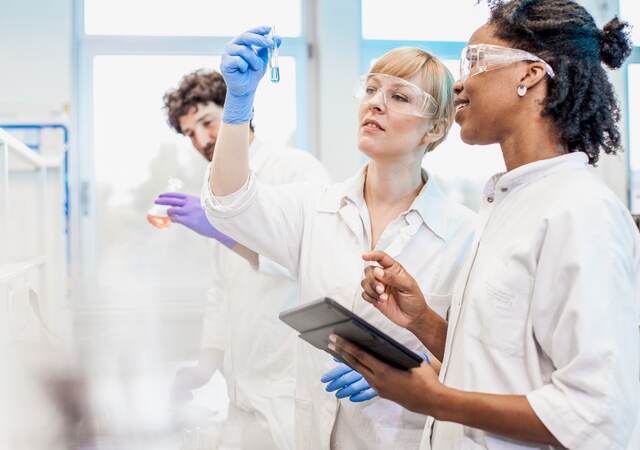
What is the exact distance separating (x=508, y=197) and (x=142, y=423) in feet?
6.65

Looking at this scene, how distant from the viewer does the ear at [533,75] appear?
94 centimetres

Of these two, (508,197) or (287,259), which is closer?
(508,197)

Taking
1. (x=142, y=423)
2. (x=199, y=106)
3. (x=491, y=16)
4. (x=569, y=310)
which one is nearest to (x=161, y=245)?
(x=142, y=423)

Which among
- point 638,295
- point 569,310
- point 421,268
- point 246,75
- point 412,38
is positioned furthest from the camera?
point 412,38

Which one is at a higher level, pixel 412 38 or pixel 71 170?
pixel 412 38

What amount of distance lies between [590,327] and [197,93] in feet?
5.33

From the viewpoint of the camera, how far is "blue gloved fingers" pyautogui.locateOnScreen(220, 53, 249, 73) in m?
1.13

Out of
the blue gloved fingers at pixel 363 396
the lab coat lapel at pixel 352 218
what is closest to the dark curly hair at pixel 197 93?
the lab coat lapel at pixel 352 218

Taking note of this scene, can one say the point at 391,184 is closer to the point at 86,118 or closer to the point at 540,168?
the point at 540,168

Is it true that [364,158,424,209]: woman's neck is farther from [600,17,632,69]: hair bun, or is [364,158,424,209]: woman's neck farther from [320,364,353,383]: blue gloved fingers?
[600,17,632,69]: hair bun

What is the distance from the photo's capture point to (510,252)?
0.87 m

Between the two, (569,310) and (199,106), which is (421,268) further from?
(199,106)

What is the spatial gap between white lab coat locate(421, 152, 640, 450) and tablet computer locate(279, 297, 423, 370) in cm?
10

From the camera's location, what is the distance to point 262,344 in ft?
5.92
